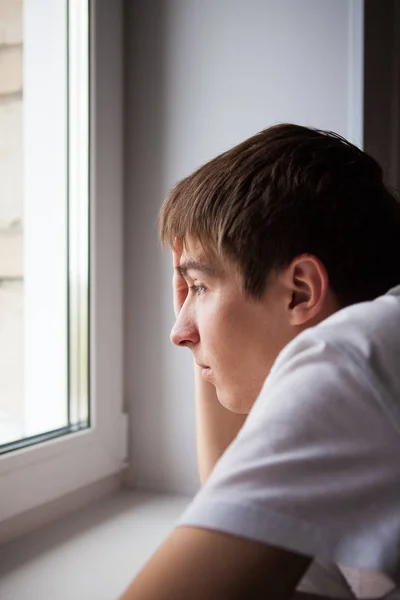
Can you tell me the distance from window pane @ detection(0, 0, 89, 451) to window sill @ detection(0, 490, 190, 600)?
131 mm

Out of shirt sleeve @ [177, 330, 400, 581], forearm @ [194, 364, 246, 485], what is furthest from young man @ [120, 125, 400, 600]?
forearm @ [194, 364, 246, 485]

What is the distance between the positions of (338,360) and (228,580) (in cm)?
17

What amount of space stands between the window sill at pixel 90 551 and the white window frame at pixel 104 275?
58 mm

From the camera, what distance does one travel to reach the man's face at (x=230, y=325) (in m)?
0.66

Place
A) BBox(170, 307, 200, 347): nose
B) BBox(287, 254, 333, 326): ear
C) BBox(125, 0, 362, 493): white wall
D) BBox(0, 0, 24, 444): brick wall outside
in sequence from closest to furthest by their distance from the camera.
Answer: BBox(287, 254, 333, 326): ear, BBox(170, 307, 200, 347): nose, BBox(0, 0, 24, 444): brick wall outside, BBox(125, 0, 362, 493): white wall

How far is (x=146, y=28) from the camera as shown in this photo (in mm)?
1099

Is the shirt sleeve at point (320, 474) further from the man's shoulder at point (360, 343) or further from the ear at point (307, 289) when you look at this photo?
the ear at point (307, 289)

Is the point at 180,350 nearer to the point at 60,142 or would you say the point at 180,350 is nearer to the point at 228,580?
the point at 60,142

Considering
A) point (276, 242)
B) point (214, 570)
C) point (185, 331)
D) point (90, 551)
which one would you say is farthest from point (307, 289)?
point (90, 551)

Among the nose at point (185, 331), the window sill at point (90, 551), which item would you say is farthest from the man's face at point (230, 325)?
the window sill at point (90, 551)

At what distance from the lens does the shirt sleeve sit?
43 centimetres

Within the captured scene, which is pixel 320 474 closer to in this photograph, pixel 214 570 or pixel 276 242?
pixel 214 570

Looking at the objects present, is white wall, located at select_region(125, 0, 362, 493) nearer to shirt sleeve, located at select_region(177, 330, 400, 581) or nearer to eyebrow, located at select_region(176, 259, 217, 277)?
eyebrow, located at select_region(176, 259, 217, 277)

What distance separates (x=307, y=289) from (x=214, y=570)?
0.30 meters
